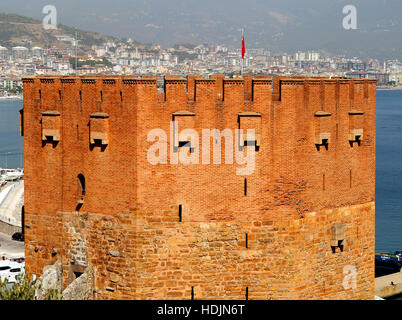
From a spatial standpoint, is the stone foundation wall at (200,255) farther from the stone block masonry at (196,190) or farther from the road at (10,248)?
the road at (10,248)

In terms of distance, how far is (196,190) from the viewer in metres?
11.6

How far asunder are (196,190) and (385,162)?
2880 inches

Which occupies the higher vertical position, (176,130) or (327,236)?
(176,130)

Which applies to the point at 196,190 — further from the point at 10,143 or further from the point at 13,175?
the point at 10,143

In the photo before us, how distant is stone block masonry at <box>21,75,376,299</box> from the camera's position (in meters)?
11.5

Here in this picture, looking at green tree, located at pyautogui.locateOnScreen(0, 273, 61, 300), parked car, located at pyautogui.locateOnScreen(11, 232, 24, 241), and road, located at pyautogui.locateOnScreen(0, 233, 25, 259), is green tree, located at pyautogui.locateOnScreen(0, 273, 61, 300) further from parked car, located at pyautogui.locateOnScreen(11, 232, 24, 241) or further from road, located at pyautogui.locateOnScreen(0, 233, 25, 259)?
parked car, located at pyautogui.locateOnScreen(11, 232, 24, 241)

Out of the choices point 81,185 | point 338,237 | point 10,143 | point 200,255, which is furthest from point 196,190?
point 10,143

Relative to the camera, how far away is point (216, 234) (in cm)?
1157

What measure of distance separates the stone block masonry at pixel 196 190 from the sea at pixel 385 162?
135 feet

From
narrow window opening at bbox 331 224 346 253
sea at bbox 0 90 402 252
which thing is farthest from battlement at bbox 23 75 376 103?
sea at bbox 0 90 402 252

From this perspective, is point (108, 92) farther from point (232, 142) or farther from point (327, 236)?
point (327, 236)

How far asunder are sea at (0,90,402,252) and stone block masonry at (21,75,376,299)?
41116mm
